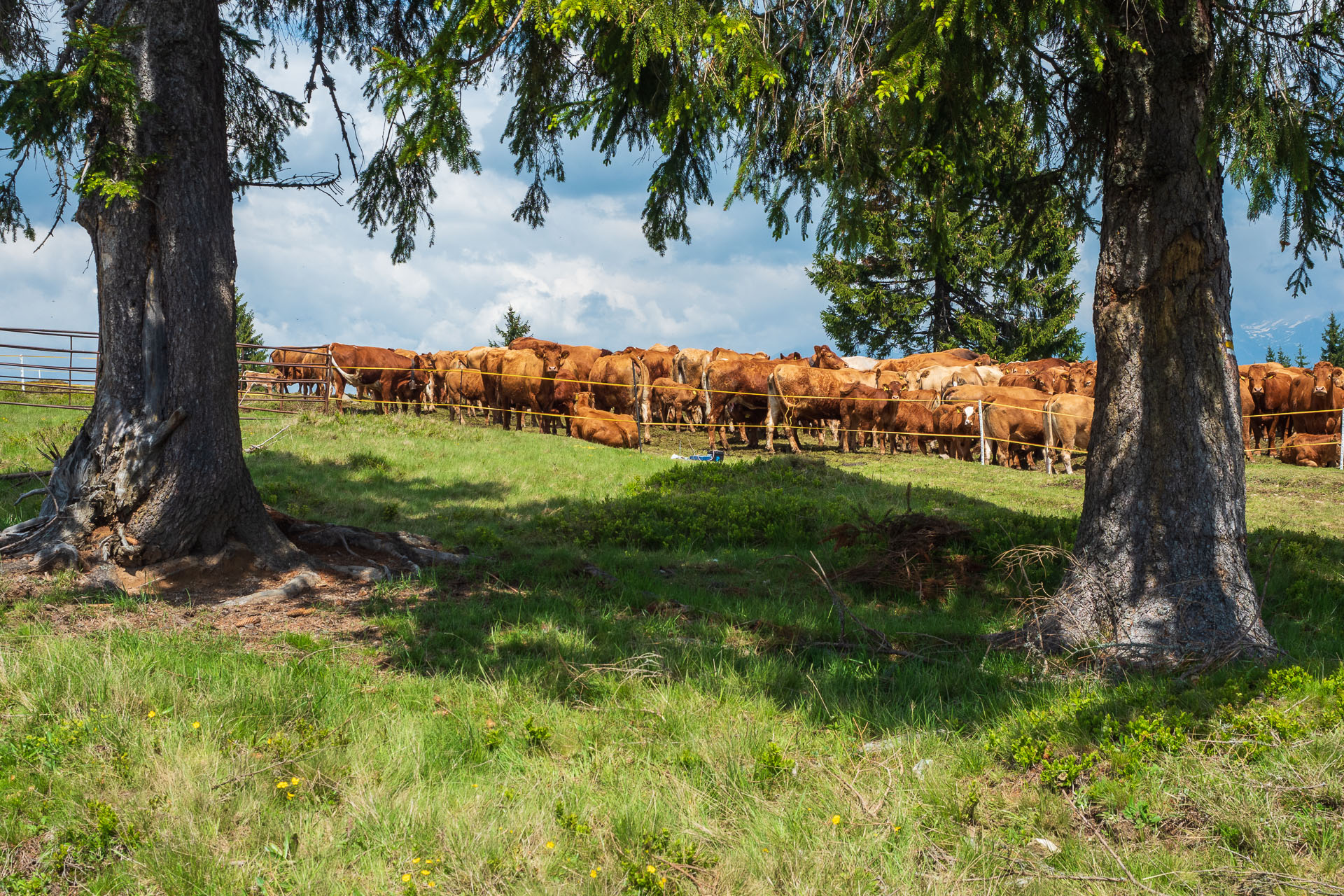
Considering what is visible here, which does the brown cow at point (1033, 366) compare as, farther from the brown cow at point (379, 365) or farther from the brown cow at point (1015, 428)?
the brown cow at point (379, 365)

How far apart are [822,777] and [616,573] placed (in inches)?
180

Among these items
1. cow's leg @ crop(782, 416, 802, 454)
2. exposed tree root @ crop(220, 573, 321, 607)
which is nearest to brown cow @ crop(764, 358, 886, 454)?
cow's leg @ crop(782, 416, 802, 454)

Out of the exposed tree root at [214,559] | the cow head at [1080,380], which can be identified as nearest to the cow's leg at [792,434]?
the cow head at [1080,380]

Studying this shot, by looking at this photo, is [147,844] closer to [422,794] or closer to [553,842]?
[422,794]

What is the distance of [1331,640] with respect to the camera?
6.19 metres

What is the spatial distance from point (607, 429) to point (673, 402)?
200 inches

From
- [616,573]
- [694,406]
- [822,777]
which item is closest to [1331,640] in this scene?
[822,777]

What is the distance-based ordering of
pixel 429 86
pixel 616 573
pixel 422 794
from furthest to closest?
pixel 616 573
pixel 429 86
pixel 422 794

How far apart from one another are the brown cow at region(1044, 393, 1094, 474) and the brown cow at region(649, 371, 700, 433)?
940 cm

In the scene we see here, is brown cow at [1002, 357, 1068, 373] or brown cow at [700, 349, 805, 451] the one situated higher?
brown cow at [1002, 357, 1068, 373]

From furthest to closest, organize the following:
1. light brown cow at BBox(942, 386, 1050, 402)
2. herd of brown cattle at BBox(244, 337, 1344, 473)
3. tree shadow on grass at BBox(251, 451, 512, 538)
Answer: light brown cow at BBox(942, 386, 1050, 402) → herd of brown cattle at BBox(244, 337, 1344, 473) → tree shadow on grass at BBox(251, 451, 512, 538)

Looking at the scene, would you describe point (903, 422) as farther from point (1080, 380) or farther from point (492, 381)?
point (492, 381)

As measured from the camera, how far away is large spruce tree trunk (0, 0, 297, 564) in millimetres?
7238

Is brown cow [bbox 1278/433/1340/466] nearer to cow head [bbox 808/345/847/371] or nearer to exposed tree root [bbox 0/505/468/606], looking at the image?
cow head [bbox 808/345/847/371]
